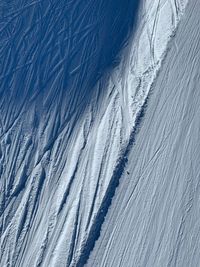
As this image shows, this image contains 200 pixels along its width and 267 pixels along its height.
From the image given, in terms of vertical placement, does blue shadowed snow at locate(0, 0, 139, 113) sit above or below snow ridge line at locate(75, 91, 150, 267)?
above

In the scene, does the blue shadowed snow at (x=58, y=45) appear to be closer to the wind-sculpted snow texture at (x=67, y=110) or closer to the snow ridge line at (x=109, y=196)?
the wind-sculpted snow texture at (x=67, y=110)

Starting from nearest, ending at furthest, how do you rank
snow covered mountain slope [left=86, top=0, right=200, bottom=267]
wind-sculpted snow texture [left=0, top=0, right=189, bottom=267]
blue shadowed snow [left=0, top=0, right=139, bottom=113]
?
1. snow covered mountain slope [left=86, top=0, right=200, bottom=267]
2. wind-sculpted snow texture [left=0, top=0, right=189, bottom=267]
3. blue shadowed snow [left=0, top=0, right=139, bottom=113]

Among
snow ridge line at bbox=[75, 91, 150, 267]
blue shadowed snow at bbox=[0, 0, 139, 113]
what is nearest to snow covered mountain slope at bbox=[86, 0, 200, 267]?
snow ridge line at bbox=[75, 91, 150, 267]

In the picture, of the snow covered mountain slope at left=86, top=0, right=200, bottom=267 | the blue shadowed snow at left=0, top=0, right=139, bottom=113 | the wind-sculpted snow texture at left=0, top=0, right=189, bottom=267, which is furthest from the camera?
the blue shadowed snow at left=0, top=0, right=139, bottom=113

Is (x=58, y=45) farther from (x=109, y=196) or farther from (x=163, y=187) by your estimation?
(x=163, y=187)

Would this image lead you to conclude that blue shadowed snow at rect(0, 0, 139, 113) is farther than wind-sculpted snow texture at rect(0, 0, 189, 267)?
Yes

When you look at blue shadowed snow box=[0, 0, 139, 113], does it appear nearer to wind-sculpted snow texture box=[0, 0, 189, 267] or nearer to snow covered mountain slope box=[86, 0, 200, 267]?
wind-sculpted snow texture box=[0, 0, 189, 267]

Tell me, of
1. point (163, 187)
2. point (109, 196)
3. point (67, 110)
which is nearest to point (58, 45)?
point (67, 110)

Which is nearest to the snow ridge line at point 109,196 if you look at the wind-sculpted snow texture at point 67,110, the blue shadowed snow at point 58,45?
the wind-sculpted snow texture at point 67,110
